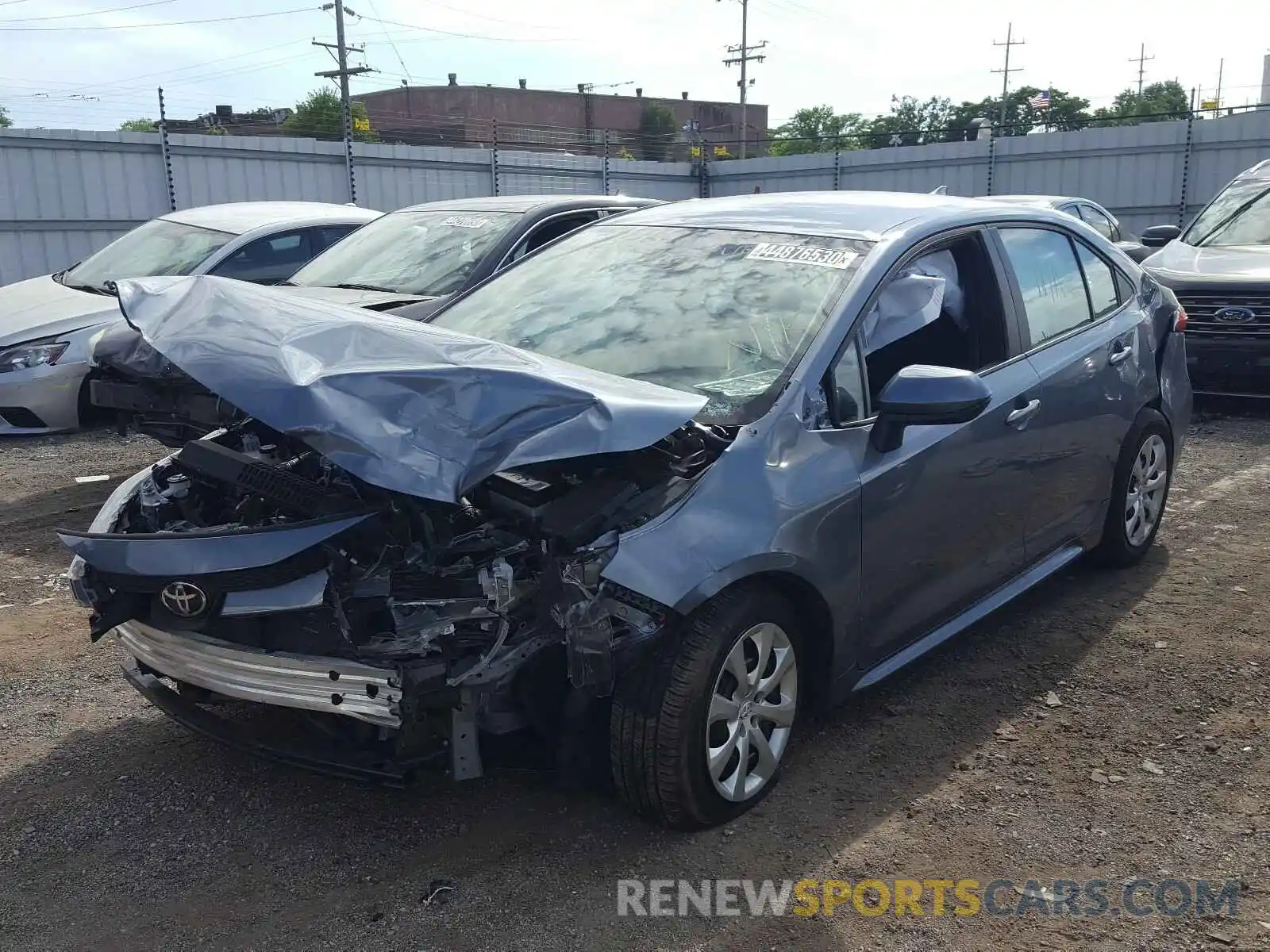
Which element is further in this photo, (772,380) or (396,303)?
(396,303)

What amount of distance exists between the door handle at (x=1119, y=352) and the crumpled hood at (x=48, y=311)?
20.7ft

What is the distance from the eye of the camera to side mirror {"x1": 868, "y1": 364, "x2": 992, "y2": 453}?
3270mm

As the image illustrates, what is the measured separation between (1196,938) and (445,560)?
2058 mm

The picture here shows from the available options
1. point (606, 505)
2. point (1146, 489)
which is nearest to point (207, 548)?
point (606, 505)

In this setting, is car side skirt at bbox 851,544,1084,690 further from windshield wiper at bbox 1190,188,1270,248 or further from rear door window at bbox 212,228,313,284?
windshield wiper at bbox 1190,188,1270,248

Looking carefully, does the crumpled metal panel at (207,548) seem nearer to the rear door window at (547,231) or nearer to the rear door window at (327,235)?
the rear door window at (547,231)

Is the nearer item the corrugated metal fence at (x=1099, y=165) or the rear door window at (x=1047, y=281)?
the rear door window at (x=1047, y=281)

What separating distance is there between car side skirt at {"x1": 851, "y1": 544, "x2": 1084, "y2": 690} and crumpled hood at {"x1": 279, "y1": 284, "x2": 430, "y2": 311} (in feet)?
11.8

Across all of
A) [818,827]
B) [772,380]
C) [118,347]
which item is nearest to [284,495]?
[772,380]

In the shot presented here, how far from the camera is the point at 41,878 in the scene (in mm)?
2967

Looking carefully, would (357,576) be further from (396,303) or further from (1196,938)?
(396,303)

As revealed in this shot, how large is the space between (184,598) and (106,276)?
21.9ft

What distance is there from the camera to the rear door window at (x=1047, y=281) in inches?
168

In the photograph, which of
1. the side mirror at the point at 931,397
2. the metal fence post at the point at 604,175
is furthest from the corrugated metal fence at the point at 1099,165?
the side mirror at the point at 931,397
